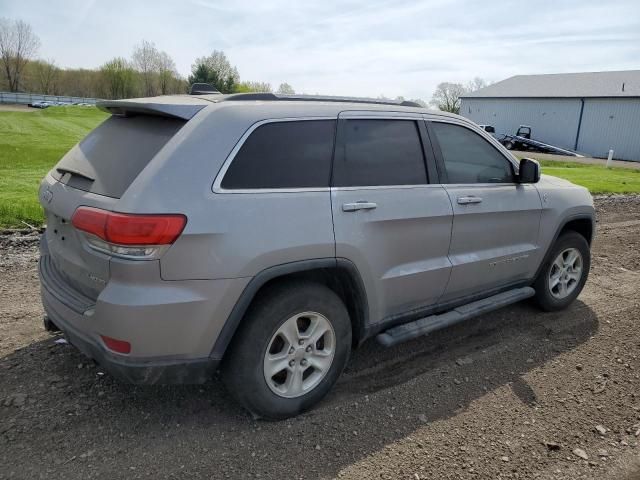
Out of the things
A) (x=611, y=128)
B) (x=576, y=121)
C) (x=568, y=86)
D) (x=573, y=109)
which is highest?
(x=568, y=86)

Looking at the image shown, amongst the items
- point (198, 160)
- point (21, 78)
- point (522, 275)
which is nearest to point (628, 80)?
point (522, 275)

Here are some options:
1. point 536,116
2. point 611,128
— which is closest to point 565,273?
point 611,128

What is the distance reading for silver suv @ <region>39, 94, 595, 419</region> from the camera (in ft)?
8.32

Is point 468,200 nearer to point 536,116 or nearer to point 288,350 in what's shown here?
point 288,350

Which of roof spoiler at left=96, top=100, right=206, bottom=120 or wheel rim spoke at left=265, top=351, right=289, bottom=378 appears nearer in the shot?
roof spoiler at left=96, top=100, right=206, bottom=120

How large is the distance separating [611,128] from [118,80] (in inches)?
2732

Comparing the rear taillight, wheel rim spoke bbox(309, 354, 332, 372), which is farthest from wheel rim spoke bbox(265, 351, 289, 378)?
the rear taillight

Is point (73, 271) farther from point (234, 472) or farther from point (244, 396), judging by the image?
point (234, 472)

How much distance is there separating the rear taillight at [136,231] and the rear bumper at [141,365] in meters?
0.55

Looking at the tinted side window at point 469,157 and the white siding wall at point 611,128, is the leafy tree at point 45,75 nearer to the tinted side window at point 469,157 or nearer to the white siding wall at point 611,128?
the white siding wall at point 611,128

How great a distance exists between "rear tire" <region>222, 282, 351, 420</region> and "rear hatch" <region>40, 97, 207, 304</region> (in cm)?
83

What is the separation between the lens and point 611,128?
126 ft

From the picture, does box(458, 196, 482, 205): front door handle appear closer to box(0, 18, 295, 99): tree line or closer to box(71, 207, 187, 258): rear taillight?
box(71, 207, 187, 258): rear taillight

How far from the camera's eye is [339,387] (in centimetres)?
348
